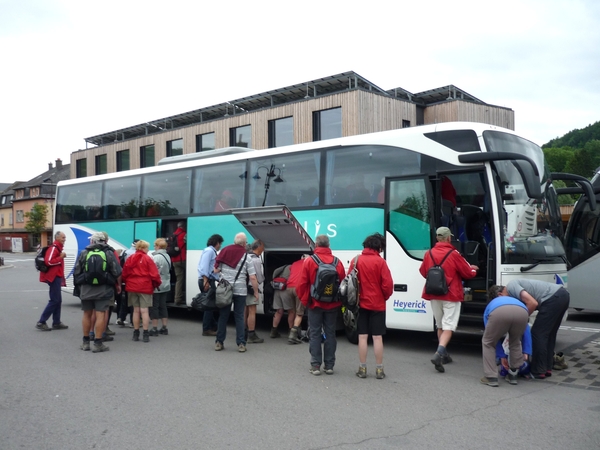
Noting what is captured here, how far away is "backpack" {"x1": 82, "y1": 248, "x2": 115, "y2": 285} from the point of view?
29.1ft

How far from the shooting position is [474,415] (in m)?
5.78

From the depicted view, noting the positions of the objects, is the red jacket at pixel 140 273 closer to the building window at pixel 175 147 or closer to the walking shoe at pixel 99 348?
the walking shoe at pixel 99 348

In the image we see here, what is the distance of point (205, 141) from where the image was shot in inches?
1425

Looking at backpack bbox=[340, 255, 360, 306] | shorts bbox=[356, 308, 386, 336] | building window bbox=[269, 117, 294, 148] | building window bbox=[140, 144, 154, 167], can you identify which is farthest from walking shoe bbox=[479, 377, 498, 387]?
building window bbox=[140, 144, 154, 167]

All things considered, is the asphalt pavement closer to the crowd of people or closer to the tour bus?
the crowd of people

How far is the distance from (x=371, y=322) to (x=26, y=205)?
79.2 meters

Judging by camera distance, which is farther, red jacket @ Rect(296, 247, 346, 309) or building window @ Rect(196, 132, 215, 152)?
building window @ Rect(196, 132, 215, 152)

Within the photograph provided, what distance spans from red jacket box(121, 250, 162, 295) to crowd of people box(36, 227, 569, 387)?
0.02 meters

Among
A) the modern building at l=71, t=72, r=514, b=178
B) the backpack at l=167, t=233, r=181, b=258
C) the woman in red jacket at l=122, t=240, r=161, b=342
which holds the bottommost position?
the woman in red jacket at l=122, t=240, r=161, b=342

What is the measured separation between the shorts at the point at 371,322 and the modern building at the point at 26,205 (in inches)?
2730

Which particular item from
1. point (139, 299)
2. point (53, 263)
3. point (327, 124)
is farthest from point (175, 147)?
point (139, 299)

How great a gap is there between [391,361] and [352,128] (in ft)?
66.9

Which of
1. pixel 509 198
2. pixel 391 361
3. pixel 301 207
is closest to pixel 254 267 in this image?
pixel 301 207

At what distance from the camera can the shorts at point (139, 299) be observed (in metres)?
10.1
